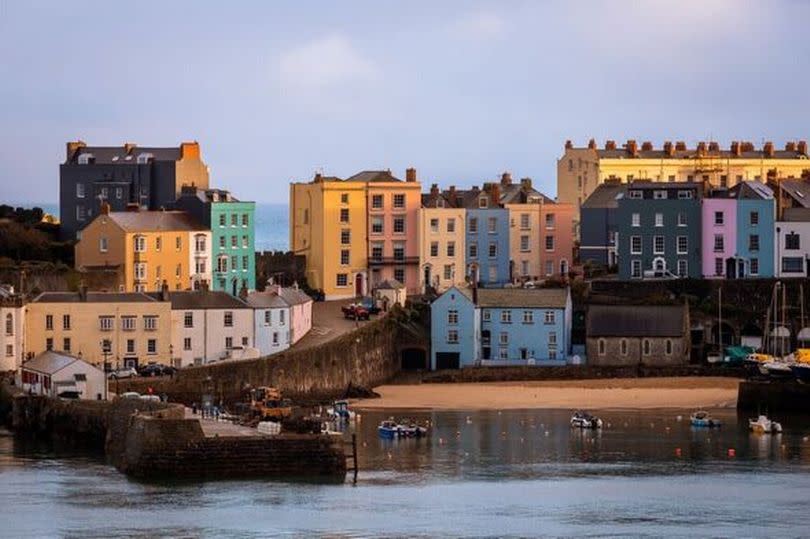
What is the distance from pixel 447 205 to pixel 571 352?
12.0 meters

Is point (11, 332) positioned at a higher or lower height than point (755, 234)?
lower

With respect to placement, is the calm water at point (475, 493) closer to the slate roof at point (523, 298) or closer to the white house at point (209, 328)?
the white house at point (209, 328)

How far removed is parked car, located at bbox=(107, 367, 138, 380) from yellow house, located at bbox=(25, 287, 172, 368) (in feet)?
2.44

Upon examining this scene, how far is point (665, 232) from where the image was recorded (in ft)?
323

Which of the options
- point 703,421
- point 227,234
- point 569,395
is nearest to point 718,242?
point 569,395

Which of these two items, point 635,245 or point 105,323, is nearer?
point 105,323

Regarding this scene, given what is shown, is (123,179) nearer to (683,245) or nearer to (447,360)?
(447,360)

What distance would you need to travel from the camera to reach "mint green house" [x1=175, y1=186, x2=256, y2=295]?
97125 mm

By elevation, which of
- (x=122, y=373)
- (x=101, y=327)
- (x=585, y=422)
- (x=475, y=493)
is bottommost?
(x=475, y=493)

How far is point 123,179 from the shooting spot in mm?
102562

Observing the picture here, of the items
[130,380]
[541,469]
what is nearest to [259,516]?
[541,469]

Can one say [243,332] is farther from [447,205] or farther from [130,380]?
[447,205]

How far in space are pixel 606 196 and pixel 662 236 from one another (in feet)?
17.4

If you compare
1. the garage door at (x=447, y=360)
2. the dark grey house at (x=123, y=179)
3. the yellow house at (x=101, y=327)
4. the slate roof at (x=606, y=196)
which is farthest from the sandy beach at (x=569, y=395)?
the dark grey house at (x=123, y=179)
